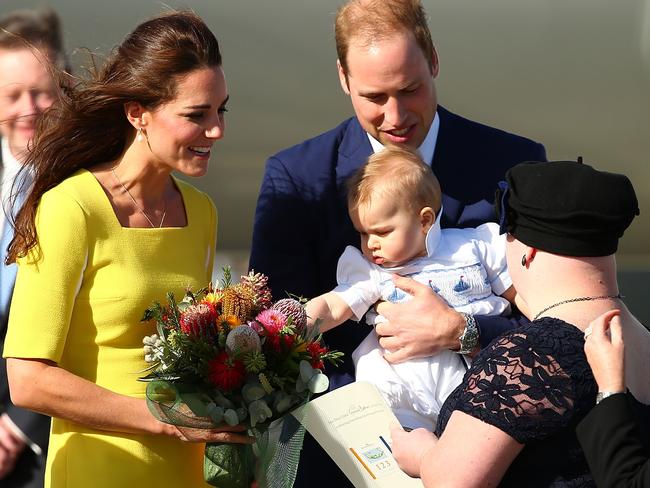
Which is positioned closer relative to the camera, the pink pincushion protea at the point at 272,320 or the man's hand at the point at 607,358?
the man's hand at the point at 607,358

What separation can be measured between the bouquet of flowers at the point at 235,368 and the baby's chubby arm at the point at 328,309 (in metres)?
0.21

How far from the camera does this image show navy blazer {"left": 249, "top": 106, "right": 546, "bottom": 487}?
3260 mm

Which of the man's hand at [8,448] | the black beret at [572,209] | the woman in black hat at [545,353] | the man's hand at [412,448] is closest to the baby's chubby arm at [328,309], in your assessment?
the man's hand at [412,448]

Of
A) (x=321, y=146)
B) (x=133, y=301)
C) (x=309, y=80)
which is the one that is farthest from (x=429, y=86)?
(x=309, y=80)

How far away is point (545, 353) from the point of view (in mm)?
2143

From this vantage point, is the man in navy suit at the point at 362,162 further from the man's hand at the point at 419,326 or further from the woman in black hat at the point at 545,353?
the woman in black hat at the point at 545,353

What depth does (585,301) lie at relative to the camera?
7.36 feet

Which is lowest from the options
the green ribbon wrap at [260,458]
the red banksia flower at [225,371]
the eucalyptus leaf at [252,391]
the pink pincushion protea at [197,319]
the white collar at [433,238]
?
the green ribbon wrap at [260,458]

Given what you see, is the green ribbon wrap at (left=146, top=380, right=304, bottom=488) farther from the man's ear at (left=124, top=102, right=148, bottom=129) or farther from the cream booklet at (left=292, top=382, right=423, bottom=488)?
the man's ear at (left=124, top=102, right=148, bottom=129)

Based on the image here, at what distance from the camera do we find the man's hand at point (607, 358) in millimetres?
2107

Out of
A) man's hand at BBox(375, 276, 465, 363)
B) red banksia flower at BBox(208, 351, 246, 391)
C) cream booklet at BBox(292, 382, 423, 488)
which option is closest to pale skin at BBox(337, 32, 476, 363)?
man's hand at BBox(375, 276, 465, 363)

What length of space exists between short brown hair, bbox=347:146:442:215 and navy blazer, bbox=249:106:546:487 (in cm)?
12

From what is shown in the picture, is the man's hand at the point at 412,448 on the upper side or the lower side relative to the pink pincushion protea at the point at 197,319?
lower

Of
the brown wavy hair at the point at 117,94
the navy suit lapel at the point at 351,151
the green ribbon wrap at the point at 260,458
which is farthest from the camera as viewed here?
the navy suit lapel at the point at 351,151
